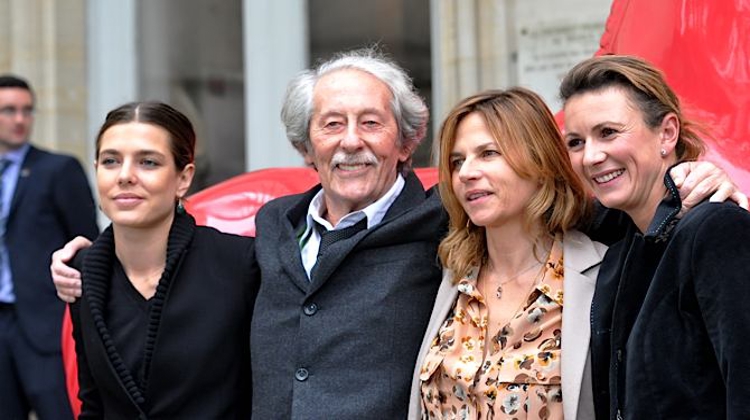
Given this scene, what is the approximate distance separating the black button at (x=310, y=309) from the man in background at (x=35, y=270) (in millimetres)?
1772

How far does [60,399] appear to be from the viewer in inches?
159

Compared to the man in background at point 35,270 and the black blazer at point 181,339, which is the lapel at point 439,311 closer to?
the black blazer at point 181,339

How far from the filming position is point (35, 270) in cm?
411

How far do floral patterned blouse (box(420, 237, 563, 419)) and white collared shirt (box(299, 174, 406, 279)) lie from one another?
30 cm

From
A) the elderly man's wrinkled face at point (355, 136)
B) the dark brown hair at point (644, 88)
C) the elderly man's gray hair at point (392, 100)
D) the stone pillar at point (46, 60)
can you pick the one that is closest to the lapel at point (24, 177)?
→ the stone pillar at point (46, 60)

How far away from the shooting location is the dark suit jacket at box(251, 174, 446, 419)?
2459 millimetres

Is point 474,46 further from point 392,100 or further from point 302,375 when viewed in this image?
point 302,375

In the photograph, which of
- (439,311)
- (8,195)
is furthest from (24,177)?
(439,311)

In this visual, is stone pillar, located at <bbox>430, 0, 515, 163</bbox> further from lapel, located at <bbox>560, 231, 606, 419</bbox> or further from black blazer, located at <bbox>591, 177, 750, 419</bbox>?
black blazer, located at <bbox>591, 177, 750, 419</bbox>

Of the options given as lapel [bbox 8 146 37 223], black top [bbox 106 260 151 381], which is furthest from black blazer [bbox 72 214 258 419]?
lapel [bbox 8 146 37 223]

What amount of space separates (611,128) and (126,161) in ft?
3.45

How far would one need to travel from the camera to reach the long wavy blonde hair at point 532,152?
7.63ft

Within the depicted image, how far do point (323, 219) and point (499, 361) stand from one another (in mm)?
627

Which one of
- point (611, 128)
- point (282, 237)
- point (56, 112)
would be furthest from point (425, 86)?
point (611, 128)
